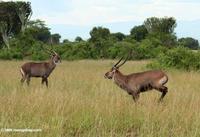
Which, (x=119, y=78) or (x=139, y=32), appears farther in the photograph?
(x=139, y=32)

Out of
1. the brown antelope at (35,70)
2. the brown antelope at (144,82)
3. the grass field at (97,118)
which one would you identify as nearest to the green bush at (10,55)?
the brown antelope at (35,70)

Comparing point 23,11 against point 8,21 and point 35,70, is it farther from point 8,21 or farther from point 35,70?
point 35,70

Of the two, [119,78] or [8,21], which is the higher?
[119,78]

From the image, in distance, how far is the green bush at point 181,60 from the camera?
1791cm

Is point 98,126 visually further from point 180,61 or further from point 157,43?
point 157,43

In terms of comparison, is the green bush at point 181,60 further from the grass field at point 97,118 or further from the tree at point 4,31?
the tree at point 4,31

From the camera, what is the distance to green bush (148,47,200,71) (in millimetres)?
17906

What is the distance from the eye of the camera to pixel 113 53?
105 ft

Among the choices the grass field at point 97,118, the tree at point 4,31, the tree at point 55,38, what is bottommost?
the tree at point 55,38

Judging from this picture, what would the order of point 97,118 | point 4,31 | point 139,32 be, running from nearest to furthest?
point 97,118 < point 4,31 < point 139,32

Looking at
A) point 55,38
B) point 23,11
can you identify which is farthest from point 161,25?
point 55,38

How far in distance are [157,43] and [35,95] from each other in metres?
25.1

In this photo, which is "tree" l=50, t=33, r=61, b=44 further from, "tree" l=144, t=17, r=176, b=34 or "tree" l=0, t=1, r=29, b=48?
"tree" l=144, t=17, r=176, b=34

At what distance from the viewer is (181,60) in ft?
59.2
